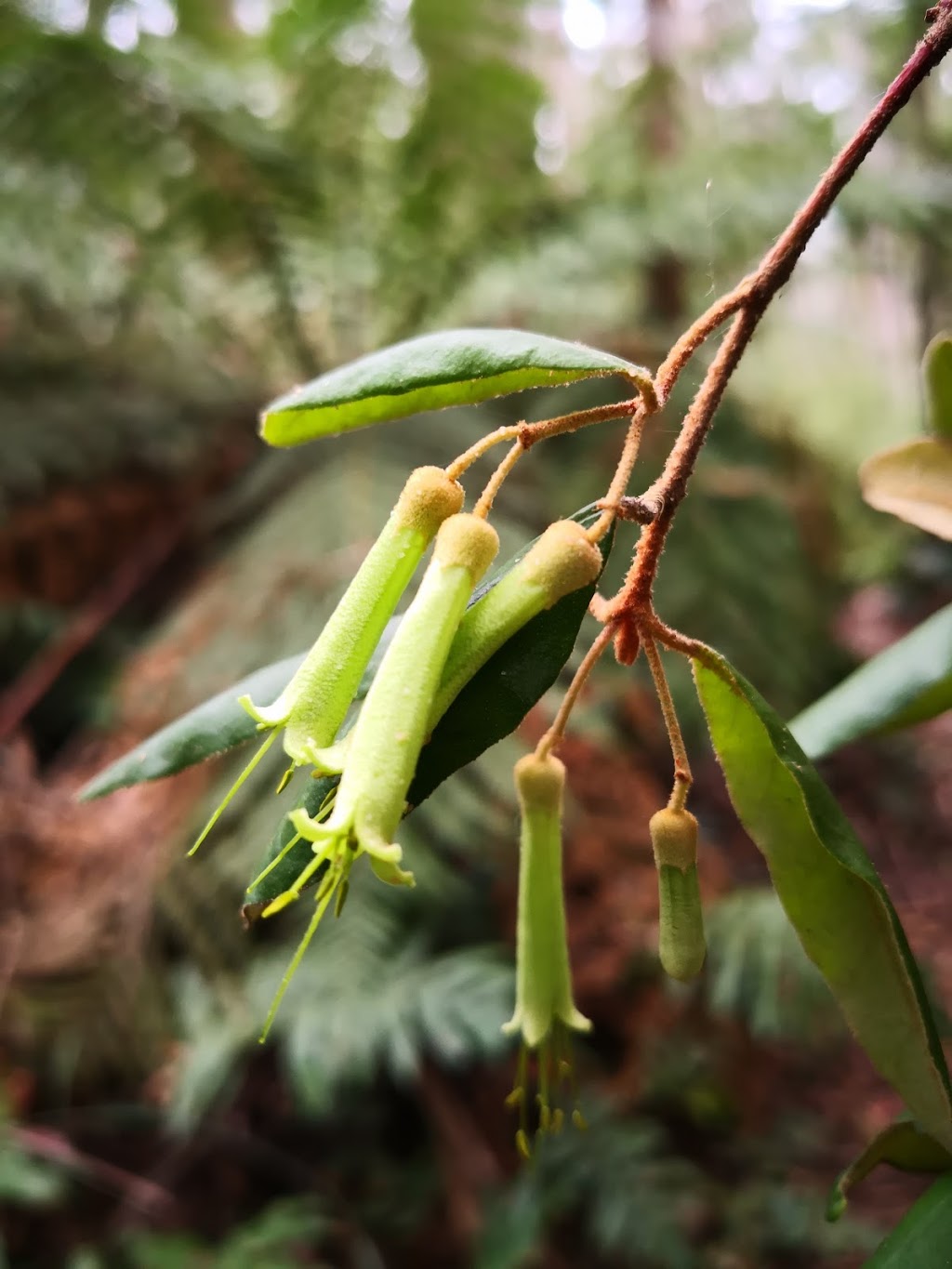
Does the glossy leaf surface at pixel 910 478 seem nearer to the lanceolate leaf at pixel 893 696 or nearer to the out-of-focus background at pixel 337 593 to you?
the lanceolate leaf at pixel 893 696

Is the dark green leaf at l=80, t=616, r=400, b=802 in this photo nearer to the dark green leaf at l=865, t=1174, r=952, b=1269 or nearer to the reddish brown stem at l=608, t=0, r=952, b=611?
the reddish brown stem at l=608, t=0, r=952, b=611

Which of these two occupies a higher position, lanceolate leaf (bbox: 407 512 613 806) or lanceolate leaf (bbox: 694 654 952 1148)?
lanceolate leaf (bbox: 407 512 613 806)

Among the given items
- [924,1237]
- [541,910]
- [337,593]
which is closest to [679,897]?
[541,910]

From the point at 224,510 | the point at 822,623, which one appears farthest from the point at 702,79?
the point at 224,510

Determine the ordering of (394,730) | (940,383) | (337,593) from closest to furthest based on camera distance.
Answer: (394,730), (940,383), (337,593)

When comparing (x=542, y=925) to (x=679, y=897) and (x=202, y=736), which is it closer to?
(x=679, y=897)

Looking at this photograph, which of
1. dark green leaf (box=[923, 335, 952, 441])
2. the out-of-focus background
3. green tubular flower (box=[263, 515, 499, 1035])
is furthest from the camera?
the out-of-focus background

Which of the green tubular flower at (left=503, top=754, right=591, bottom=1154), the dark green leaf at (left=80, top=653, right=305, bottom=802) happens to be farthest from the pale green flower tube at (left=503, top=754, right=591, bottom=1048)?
the dark green leaf at (left=80, top=653, right=305, bottom=802)

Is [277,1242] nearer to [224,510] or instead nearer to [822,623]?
[224,510]
